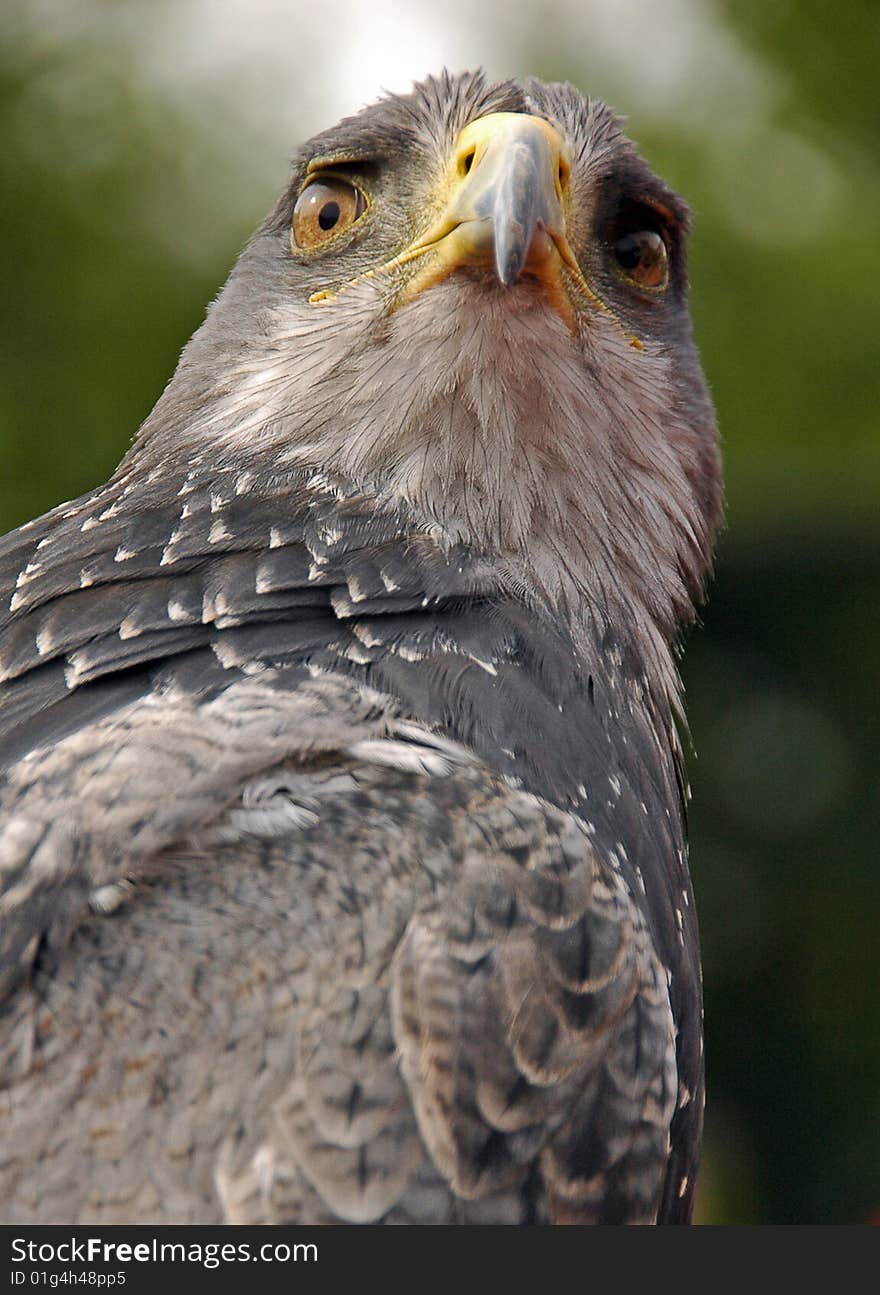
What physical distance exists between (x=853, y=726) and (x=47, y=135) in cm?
805

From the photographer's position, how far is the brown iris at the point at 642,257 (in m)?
3.79

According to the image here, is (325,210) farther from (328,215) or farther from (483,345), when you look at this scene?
(483,345)

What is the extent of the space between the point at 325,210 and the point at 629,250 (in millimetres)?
750

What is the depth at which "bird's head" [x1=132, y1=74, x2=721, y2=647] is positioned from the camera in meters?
3.30

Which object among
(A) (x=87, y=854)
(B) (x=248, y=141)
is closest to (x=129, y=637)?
(A) (x=87, y=854)

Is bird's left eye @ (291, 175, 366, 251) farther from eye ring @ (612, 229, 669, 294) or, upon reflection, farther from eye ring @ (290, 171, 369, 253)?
eye ring @ (612, 229, 669, 294)

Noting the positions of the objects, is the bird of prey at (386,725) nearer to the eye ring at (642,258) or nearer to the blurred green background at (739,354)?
the eye ring at (642,258)

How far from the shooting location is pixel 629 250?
380 centimetres

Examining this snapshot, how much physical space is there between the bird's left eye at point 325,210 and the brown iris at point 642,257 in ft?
2.14

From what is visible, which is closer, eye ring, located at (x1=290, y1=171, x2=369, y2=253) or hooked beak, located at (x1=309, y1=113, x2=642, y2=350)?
hooked beak, located at (x1=309, y1=113, x2=642, y2=350)

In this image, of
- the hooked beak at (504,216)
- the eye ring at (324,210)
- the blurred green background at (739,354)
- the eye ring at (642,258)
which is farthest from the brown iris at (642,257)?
the blurred green background at (739,354)

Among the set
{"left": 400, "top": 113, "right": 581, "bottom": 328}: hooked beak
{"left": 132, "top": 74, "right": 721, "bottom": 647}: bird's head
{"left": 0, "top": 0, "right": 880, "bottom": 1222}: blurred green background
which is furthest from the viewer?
{"left": 0, "top": 0, "right": 880, "bottom": 1222}: blurred green background

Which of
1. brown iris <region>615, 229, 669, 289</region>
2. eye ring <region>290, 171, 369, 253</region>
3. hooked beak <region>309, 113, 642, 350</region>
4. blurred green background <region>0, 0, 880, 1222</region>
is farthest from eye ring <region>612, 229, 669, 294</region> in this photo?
blurred green background <region>0, 0, 880, 1222</region>

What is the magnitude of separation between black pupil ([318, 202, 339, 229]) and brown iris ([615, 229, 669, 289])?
69 cm
